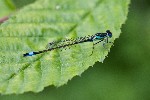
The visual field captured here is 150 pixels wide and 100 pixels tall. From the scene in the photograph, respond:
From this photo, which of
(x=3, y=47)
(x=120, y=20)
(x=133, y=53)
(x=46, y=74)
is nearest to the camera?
(x=46, y=74)

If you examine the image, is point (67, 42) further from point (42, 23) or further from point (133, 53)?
point (133, 53)

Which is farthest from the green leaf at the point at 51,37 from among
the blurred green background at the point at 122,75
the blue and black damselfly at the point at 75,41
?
the blurred green background at the point at 122,75

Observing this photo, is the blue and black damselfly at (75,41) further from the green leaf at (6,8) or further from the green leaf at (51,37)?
the green leaf at (6,8)

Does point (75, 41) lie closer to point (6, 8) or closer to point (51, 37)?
point (51, 37)

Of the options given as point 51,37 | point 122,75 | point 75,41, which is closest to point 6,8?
point 51,37

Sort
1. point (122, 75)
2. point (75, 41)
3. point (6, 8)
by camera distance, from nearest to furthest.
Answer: point (75, 41) → point (6, 8) → point (122, 75)

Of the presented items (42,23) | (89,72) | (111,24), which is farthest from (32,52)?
(89,72)
